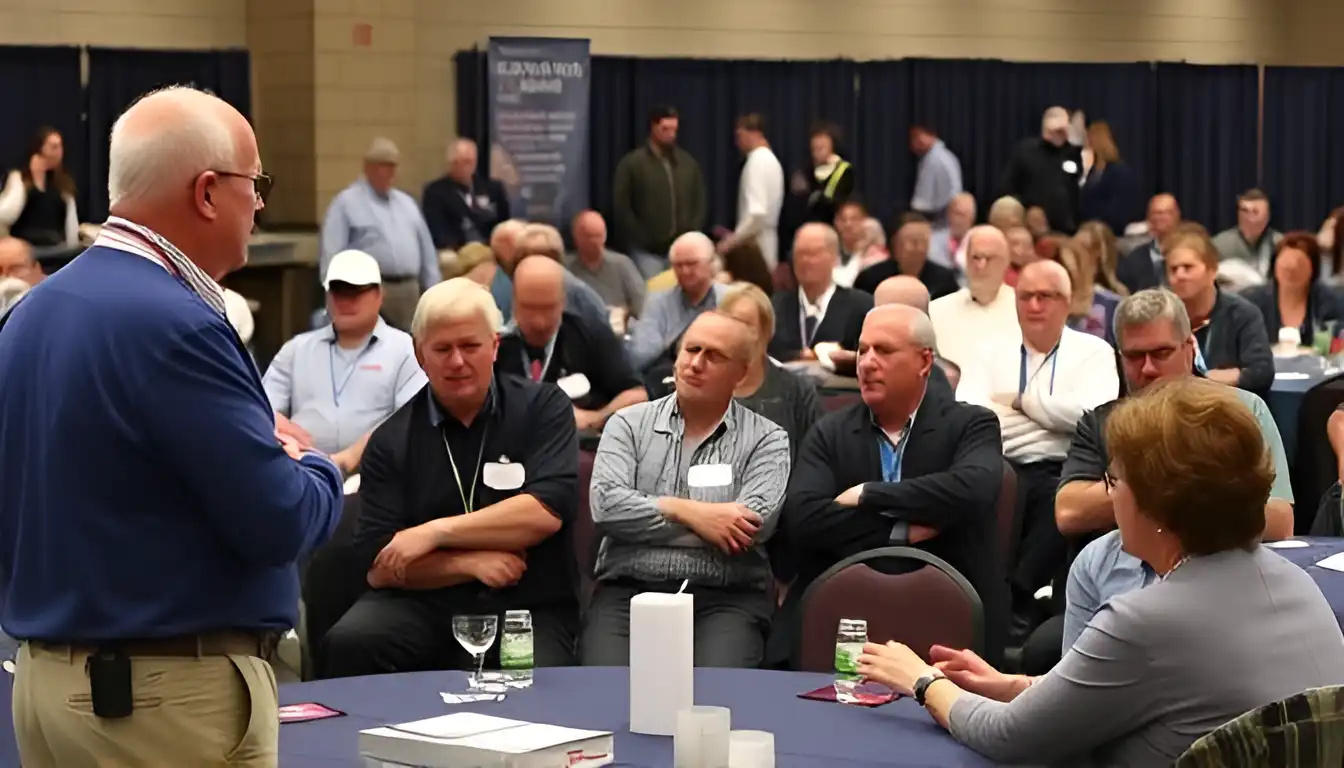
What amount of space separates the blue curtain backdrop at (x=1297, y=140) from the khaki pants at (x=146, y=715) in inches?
647

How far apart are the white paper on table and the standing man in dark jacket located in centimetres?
945

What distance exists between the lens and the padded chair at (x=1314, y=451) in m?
5.95

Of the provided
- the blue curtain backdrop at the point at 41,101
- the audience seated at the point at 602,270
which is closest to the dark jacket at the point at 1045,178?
the audience seated at the point at 602,270

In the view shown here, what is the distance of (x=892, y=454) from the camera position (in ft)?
16.3

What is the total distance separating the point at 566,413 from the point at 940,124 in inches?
469

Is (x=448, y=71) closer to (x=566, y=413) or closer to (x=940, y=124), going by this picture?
(x=940, y=124)

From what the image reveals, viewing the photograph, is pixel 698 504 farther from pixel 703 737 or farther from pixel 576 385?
pixel 576 385

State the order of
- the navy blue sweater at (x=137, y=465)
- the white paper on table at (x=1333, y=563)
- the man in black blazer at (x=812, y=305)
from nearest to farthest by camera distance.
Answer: the navy blue sweater at (x=137, y=465)
the white paper on table at (x=1333, y=563)
the man in black blazer at (x=812, y=305)

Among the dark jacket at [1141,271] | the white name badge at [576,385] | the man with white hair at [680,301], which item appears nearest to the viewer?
the white name badge at [576,385]

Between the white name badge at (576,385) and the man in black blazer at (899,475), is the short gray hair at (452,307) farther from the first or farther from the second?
the white name badge at (576,385)

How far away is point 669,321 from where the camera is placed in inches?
322

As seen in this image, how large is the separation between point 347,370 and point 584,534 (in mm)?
1365

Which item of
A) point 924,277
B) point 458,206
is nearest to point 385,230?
point 458,206

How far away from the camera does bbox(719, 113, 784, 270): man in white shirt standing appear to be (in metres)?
14.4
